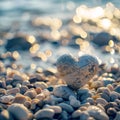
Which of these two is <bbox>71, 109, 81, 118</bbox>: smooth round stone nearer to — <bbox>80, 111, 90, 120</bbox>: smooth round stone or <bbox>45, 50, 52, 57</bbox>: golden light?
<bbox>80, 111, 90, 120</bbox>: smooth round stone

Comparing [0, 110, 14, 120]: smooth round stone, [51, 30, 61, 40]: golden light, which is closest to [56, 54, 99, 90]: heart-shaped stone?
[0, 110, 14, 120]: smooth round stone

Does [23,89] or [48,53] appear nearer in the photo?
[23,89]

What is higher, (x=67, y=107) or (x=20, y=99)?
(x=20, y=99)

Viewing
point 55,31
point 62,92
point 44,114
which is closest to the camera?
point 44,114

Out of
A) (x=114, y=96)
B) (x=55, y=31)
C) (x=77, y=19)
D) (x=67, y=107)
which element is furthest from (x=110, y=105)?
(x=77, y=19)

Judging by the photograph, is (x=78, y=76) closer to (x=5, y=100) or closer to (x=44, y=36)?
(x=5, y=100)

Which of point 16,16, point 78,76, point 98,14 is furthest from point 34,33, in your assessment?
point 78,76

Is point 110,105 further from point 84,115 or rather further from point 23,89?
point 23,89
